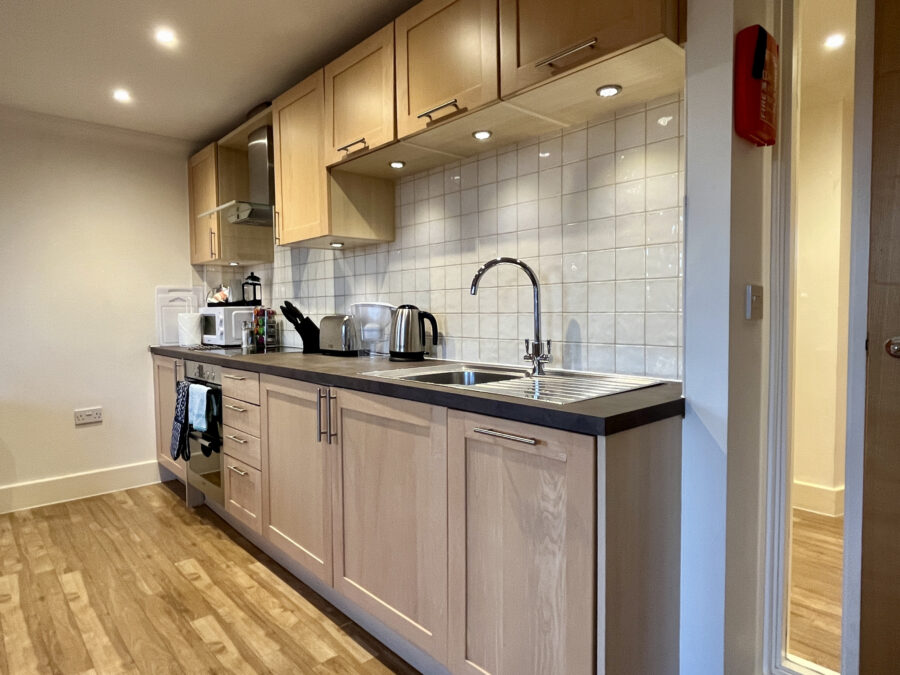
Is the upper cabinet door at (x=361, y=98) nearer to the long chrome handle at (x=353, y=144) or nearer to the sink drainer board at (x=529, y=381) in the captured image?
the long chrome handle at (x=353, y=144)

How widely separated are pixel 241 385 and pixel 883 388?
88.3 inches

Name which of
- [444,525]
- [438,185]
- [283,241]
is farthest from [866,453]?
[283,241]

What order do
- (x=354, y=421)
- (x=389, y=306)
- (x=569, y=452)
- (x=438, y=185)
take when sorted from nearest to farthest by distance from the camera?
1. (x=569, y=452)
2. (x=354, y=421)
3. (x=438, y=185)
4. (x=389, y=306)

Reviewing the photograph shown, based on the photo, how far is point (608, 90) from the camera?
4.95ft

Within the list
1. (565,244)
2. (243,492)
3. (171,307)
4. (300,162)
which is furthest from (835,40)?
(171,307)

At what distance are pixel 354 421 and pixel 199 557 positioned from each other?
1279 mm

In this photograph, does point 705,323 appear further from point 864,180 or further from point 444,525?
point 444,525

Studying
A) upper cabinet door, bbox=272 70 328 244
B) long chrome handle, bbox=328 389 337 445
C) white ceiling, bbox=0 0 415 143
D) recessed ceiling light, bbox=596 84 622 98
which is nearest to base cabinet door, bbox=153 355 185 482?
upper cabinet door, bbox=272 70 328 244

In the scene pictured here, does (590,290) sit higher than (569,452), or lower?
higher

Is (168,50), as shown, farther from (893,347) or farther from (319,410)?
(893,347)

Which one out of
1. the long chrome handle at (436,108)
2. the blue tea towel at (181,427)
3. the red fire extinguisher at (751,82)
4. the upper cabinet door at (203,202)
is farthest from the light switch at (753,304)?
the upper cabinet door at (203,202)

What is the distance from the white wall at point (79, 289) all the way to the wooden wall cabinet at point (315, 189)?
137cm

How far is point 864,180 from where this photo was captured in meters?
1.33

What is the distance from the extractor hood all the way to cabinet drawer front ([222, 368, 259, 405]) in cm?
96
